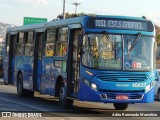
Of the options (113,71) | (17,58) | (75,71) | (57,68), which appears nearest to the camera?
(113,71)

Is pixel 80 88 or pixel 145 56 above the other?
pixel 145 56

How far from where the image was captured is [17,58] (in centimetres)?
2392

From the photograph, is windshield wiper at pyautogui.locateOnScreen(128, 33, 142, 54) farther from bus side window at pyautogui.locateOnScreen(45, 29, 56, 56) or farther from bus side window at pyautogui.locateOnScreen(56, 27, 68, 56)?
bus side window at pyautogui.locateOnScreen(45, 29, 56, 56)

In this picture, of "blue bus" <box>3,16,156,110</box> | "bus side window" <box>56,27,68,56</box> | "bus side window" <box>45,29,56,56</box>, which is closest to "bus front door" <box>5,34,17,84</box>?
"bus side window" <box>45,29,56,56</box>

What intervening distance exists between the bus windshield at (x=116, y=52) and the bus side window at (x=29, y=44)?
602cm

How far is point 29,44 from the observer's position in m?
22.0

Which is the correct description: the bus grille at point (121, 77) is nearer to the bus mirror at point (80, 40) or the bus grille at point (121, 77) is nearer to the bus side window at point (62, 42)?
the bus mirror at point (80, 40)

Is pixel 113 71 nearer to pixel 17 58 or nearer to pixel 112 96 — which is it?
pixel 112 96

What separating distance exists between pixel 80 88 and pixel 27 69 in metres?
6.57

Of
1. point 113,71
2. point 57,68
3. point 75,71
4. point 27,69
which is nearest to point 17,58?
point 27,69

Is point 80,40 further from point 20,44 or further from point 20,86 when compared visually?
point 20,86

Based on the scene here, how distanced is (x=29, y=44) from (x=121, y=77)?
7204mm

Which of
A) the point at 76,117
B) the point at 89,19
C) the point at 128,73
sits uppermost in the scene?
the point at 89,19

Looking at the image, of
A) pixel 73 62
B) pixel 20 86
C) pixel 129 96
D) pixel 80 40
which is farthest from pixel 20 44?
pixel 129 96
